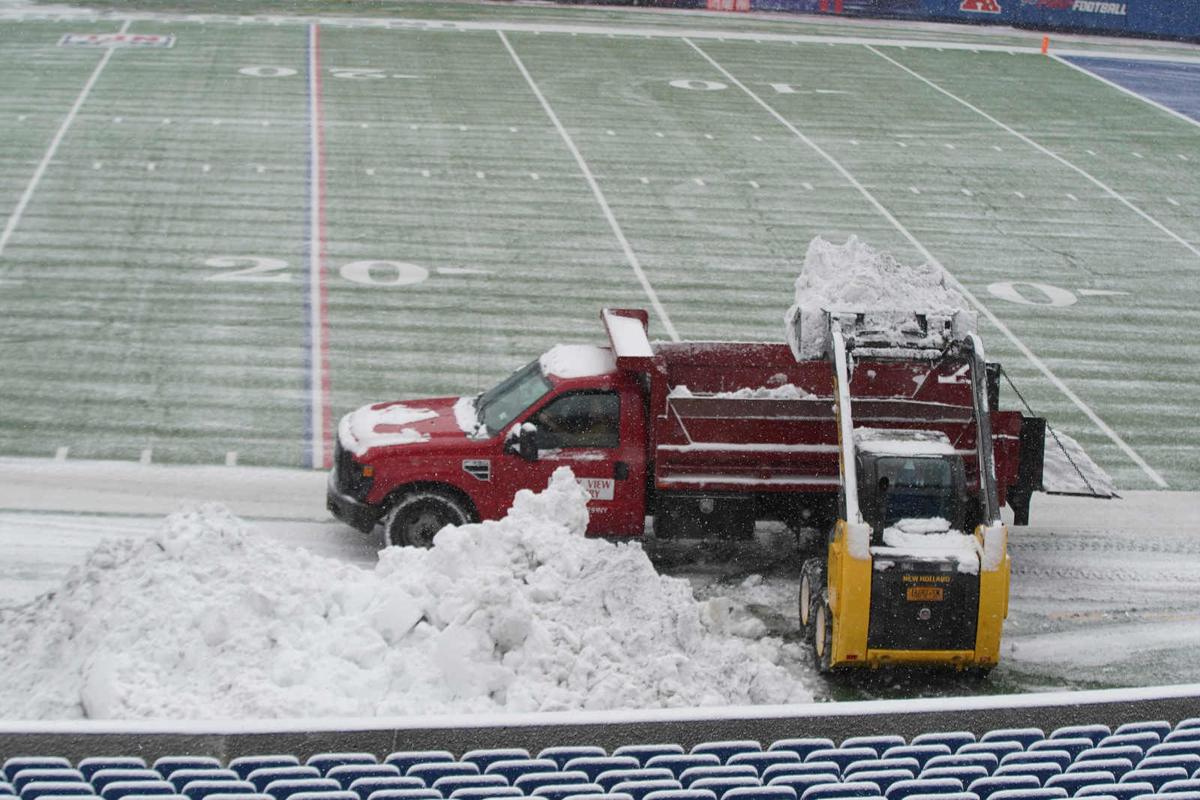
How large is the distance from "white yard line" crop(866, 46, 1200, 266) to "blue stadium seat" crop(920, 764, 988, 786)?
20.4 metres

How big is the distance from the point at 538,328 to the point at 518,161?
9041 mm

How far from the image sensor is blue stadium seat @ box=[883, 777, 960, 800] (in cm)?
924

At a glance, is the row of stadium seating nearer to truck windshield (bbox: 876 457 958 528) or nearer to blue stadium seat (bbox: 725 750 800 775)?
blue stadium seat (bbox: 725 750 800 775)

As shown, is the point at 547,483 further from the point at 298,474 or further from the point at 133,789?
the point at 133,789

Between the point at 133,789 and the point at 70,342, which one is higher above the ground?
the point at 133,789

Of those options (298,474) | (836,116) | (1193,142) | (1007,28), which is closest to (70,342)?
(298,474)

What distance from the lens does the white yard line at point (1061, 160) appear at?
28958mm

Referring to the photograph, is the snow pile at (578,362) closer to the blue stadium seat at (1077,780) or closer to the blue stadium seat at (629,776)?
the blue stadium seat at (629,776)

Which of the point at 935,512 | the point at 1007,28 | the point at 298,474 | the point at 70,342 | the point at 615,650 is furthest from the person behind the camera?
the point at 1007,28

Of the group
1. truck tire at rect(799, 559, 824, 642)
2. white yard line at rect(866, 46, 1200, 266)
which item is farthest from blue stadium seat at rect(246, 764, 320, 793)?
white yard line at rect(866, 46, 1200, 266)

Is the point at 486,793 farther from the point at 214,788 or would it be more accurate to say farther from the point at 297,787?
the point at 214,788

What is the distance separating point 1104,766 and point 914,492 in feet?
13.7

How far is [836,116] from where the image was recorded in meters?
36.0

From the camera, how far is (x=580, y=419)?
1511cm
